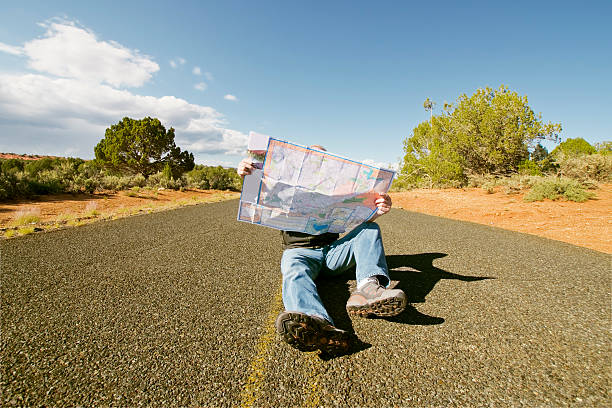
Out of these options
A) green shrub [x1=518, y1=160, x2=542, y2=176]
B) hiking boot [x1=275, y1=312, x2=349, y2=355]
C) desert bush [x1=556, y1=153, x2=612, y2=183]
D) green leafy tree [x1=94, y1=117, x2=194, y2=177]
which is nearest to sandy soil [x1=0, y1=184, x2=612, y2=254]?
desert bush [x1=556, y1=153, x2=612, y2=183]

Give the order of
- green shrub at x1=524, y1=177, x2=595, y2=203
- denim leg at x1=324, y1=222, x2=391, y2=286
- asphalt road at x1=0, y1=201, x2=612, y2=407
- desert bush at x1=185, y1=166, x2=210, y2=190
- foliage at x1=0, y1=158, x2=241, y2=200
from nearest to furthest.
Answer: asphalt road at x1=0, y1=201, x2=612, y2=407 < denim leg at x1=324, y1=222, x2=391, y2=286 < green shrub at x1=524, y1=177, x2=595, y2=203 < foliage at x1=0, y1=158, x2=241, y2=200 < desert bush at x1=185, y1=166, x2=210, y2=190

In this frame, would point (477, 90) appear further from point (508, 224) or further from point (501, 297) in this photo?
point (501, 297)

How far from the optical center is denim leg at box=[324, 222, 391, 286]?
1898 millimetres

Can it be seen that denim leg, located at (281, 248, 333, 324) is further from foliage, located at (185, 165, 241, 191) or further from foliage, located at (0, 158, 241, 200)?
foliage, located at (185, 165, 241, 191)

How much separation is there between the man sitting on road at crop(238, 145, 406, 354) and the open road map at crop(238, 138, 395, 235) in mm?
113

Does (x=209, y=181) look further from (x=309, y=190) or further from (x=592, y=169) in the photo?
(x=592, y=169)

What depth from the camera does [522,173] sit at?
13.4 m

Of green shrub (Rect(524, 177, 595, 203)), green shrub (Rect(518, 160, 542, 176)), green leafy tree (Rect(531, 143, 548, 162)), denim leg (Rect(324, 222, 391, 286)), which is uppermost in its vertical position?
green leafy tree (Rect(531, 143, 548, 162))

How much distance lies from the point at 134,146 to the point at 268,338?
91.2ft

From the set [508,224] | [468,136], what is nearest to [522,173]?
[468,136]

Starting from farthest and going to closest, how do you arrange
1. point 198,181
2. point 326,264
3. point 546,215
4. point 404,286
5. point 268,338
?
point 198,181 < point 546,215 < point 404,286 < point 326,264 < point 268,338

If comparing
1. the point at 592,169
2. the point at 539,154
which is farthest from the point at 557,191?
the point at 539,154

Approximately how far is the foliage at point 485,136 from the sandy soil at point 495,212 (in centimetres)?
359

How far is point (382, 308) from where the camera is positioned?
1.65 m
